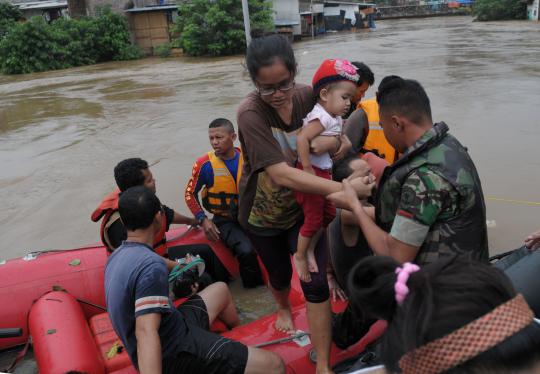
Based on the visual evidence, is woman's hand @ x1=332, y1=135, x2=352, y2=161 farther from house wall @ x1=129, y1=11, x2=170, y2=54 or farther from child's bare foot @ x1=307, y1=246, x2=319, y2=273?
house wall @ x1=129, y1=11, x2=170, y2=54

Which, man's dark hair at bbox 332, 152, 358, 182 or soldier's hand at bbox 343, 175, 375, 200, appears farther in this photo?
man's dark hair at bbox 332, 152, 358, 182

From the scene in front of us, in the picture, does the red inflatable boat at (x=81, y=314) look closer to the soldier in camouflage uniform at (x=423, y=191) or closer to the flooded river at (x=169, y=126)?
the soldier in camouflage uniform at (x=423, y=191)

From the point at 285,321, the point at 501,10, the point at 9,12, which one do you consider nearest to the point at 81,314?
the point at 285,321

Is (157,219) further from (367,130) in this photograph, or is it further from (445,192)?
A: (367,130)

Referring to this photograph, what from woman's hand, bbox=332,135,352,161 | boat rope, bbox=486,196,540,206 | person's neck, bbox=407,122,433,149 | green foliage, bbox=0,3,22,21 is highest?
green foliage, bbox=0,3,22,21

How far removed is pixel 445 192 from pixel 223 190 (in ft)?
8.83

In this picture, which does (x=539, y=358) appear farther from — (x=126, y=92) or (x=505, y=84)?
(x=126, y=92)

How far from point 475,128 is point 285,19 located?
2521 centimetres

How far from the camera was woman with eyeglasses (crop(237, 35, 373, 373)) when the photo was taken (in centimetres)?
215

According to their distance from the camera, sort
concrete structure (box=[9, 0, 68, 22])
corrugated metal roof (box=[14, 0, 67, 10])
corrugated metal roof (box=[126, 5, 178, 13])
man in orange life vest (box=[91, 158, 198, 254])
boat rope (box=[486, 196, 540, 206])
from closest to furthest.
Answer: man in orange life vest (box=[91, 158, 198, 254]) < boat rope (box=[486, 196, 540, 206]) < corrugated metal roof (box=[126, 5, 178, 13]) < corrugated metal roof (box=[14, 0, 67, 10]) < concrete structure (box=[9, 0, 68, 22])

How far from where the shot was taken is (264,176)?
2391 millimetres

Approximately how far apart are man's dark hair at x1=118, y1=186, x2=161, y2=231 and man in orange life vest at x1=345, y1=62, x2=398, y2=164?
1604 millimetres

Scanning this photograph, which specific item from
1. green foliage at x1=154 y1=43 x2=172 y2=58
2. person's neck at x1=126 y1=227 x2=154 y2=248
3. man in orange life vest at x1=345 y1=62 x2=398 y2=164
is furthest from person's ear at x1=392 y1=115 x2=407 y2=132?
green foliage at x1=154 y1=43 x2=172 y2=58

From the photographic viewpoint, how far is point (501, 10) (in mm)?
38562
